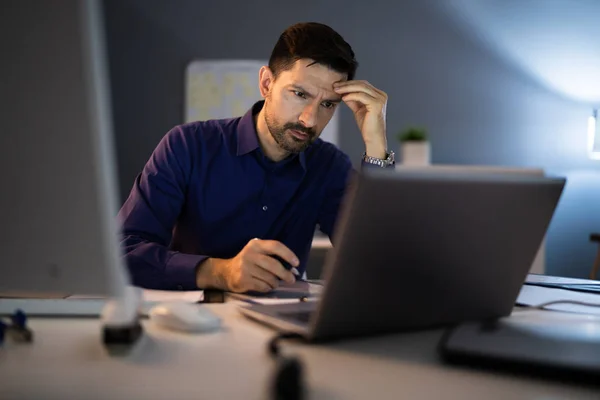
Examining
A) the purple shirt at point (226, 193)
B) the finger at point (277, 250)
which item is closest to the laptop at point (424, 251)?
the finger at point (277, 250)

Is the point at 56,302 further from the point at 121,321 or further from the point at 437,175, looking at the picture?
the point at 437,175

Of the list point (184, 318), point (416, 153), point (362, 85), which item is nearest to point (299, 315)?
point (184, 318)

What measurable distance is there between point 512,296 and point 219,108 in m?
3.14

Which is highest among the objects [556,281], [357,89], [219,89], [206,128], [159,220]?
[219,89]

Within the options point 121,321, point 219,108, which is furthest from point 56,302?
point 219,108

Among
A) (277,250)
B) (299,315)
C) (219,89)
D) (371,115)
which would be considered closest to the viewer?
(299,315)

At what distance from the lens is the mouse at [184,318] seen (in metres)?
0.81

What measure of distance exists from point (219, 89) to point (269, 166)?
2.21 m

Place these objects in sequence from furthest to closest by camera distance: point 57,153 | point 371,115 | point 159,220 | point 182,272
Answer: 1. point 371,115
2. point 159,220
3. point 182,272
4. point 57,153

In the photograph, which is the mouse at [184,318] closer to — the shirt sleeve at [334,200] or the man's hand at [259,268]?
the man's hand at [259,268]

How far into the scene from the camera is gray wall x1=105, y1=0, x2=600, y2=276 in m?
Answer: 3.90

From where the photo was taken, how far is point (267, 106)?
182 centimetres

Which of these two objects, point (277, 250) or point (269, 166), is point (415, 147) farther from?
point (277, 250)

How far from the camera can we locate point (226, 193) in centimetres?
176
